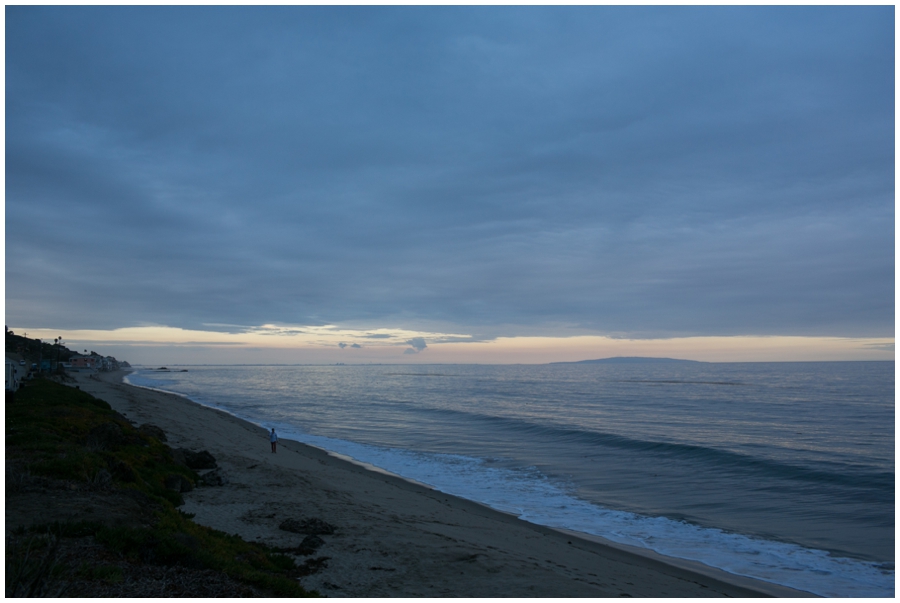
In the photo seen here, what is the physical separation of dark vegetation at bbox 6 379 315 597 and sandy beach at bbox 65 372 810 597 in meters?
1.23

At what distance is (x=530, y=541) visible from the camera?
48.5 ft

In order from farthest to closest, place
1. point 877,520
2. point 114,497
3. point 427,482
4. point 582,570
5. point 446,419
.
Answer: point 446,419, point 427,482, point 877,520, point 582,570, point 114,497

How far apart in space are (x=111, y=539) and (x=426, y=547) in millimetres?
6658

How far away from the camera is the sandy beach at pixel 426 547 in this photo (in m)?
10.7

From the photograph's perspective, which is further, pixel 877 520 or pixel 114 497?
pixel 877 520

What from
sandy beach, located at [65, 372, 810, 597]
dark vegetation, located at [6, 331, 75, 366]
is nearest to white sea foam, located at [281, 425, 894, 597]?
sandy beach, located at [65, 372, 810, 597]

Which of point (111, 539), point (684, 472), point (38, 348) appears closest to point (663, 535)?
point (684, 472)

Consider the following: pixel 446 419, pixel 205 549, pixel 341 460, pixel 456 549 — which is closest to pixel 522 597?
pixel 456 549

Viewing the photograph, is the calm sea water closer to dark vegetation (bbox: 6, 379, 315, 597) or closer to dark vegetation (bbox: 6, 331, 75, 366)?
dark vegetation (bbox: 6, 379, 315, 597)

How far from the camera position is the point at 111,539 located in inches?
342

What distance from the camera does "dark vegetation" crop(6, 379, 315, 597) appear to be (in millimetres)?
7102

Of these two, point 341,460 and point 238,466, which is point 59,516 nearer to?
point 238,466

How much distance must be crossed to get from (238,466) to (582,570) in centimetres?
1462

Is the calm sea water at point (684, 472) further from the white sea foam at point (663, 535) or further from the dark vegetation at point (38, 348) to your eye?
the dark vegetation at point (38, 348)
